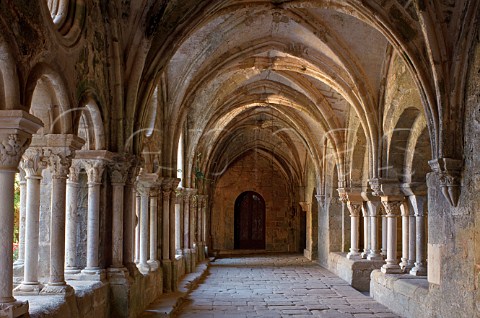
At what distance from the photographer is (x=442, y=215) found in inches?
296

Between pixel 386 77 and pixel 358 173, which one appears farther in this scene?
pixel 358 173

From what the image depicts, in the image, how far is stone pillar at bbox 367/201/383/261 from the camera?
42.0 ft

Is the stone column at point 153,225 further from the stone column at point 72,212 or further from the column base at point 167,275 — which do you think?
the stone column at point 72,212

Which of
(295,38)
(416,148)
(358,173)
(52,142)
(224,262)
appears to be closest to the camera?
(52,142)

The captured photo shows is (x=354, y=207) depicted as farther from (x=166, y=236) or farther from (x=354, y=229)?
(x=166, y=236)

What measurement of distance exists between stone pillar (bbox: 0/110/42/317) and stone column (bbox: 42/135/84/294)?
1.26 m

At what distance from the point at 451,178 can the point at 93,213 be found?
4.09 m

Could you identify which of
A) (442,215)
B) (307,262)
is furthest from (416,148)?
(307,262)

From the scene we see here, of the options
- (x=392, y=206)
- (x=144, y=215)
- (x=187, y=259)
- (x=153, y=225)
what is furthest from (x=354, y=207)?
(x=144, y=215)

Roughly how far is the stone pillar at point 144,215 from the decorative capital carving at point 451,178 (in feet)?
15.5

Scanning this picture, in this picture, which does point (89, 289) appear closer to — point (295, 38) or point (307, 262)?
point (295, 38)

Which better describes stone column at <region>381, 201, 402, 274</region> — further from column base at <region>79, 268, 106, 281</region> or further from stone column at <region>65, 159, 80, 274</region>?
stone column at <region>65, 159, 80, 274</region>

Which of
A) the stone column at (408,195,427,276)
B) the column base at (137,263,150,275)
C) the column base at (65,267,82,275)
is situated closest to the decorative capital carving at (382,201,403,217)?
the stone column at (408,195,427,276)

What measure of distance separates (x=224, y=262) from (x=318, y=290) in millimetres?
7730
